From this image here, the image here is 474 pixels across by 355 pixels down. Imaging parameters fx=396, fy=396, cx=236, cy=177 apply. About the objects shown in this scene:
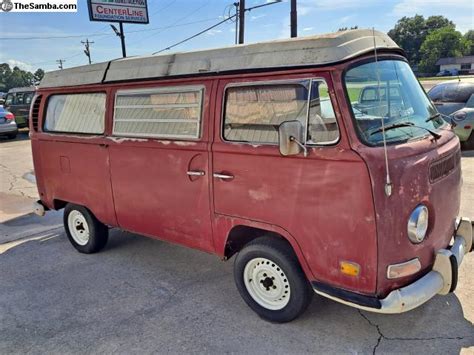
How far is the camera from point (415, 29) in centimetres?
12219

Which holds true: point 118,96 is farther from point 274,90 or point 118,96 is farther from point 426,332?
point 426,332


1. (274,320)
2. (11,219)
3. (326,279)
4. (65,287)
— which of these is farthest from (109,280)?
(11,219)

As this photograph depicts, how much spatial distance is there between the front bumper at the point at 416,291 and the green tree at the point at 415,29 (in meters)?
125

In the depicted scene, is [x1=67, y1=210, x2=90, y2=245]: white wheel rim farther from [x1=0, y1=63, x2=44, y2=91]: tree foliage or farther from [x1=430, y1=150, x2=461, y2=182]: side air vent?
[x1=0, y1=63, x2=44, y2=91]: tree foliage

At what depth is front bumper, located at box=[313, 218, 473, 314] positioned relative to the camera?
105 inches

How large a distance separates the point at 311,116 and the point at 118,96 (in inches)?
91.3

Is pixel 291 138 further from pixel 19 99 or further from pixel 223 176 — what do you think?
pixel 19 99

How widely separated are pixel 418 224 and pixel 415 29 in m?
139

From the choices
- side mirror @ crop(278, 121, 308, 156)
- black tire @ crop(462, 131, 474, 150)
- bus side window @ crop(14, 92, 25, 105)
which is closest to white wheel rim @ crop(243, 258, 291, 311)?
side mirror @ crop(278, 121, 308, 156)

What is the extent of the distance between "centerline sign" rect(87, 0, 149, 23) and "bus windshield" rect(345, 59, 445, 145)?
52.5 feet

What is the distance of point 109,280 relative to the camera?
13.9 ft

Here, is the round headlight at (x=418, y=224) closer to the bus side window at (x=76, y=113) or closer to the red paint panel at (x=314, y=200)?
the red paint panel at (x=314, y=200)

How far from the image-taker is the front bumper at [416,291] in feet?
8.74

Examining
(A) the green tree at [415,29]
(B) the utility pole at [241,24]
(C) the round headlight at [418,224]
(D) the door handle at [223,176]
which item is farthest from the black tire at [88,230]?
(A) the green tree at [415,29]
